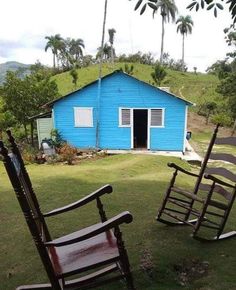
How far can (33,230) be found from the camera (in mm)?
2594

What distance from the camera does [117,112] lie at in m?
17.5

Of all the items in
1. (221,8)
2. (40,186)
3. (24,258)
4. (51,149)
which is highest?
(221,8)

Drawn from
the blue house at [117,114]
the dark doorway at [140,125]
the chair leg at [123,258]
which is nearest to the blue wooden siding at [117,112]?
the blue house at [117,114]

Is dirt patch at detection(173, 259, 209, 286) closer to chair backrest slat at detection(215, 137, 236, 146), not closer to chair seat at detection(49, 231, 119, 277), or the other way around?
chair seat at detection(49, 231, 119, 277)

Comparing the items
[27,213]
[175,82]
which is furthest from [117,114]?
[175,82]

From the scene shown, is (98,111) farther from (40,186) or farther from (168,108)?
(40,186)

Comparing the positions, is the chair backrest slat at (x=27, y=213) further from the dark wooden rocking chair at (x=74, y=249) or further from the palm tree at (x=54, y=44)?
the palm tree at (x=54, y=44)

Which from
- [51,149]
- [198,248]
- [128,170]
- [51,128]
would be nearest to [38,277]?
[198,248]

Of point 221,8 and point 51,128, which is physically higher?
point 221,8

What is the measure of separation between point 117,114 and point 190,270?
14.2 meters

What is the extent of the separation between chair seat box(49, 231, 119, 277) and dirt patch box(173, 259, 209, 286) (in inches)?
31.7

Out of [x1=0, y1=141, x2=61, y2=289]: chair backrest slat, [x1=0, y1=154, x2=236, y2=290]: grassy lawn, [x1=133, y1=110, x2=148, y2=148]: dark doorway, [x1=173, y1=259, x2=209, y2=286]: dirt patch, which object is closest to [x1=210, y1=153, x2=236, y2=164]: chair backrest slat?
[x1=0, y1=154, x2=236, y2=290]: grassy lawn

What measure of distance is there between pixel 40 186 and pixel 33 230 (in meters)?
5.87

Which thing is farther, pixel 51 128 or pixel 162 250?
pixel 51 128
